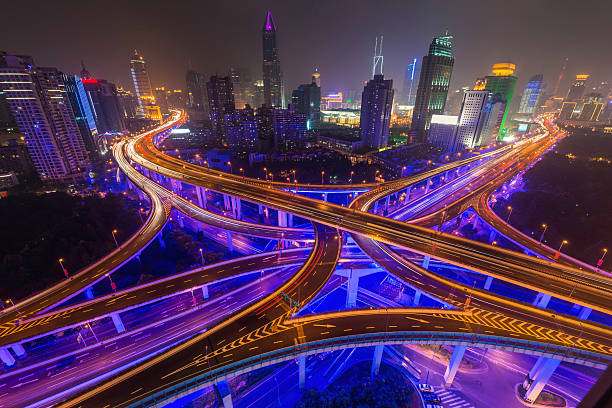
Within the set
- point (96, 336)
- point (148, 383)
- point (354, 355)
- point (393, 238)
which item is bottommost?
point (354, 355)

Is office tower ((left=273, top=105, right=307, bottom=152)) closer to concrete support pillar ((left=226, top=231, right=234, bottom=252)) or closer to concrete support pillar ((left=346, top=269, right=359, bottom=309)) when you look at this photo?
concrete support pillar ((left=226, top=231, right=234, bottom=252))

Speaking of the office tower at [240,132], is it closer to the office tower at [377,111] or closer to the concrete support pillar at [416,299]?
the office tower at [377,111]

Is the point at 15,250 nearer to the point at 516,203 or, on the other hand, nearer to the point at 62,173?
the point at 62,173

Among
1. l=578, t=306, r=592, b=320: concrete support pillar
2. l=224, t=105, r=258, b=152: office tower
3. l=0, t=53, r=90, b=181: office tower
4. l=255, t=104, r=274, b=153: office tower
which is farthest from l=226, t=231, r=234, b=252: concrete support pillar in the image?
l=224, t=105, r=258, b=152: office tower

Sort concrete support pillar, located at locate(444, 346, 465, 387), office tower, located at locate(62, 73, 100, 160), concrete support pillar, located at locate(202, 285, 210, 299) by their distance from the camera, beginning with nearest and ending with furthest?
concrete support pillar, located at locate(444, 346, 465, 387) < concrete support pillar, located at locate(202, 285, 210, 299) < office tower, located at locate(62, 73, 100, 160)

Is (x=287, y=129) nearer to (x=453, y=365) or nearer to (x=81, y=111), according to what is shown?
(x=81, y=111)

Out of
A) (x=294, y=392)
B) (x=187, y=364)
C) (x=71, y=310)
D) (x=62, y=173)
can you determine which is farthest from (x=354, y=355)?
(x=62, y=173)

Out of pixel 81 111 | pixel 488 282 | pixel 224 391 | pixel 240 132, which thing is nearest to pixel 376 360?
pixel 224 391
